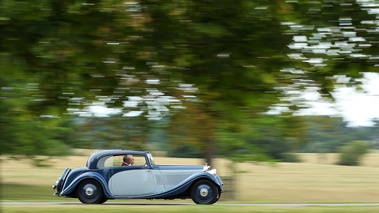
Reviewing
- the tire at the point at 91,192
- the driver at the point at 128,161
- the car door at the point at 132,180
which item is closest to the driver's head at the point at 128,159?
the driver at the point at 128,161

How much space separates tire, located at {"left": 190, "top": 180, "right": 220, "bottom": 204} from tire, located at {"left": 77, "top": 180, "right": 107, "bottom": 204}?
93.2 inches

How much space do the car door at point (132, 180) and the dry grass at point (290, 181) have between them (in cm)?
833

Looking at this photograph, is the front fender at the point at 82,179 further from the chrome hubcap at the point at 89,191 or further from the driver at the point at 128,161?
the driver at the point at 128,161

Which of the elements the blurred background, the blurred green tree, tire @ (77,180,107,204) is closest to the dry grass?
the blurred green tree

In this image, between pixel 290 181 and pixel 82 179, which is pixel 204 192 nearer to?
pixel 82 179

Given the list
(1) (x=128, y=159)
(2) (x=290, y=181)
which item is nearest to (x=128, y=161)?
(1) (x=128, y=159)

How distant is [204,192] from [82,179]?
10.5 ft

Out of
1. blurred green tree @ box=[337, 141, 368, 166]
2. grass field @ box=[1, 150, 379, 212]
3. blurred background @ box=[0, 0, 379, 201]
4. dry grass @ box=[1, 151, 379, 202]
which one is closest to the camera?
blurred background @ box=[0, 0, 379, 201]

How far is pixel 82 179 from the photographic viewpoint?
1438cm

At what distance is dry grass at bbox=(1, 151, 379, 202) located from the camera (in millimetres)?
36156

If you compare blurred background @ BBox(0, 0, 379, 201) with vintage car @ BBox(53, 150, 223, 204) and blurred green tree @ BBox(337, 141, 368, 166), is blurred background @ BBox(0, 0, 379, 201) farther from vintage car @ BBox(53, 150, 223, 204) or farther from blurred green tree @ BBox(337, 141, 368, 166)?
blurred green tree @ BBox(337, 141, 368, 166)

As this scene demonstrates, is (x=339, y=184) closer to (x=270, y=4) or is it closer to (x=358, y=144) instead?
(x=358, y=144)

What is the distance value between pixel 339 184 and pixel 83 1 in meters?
49.2

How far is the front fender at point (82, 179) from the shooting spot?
1429 centimetres
